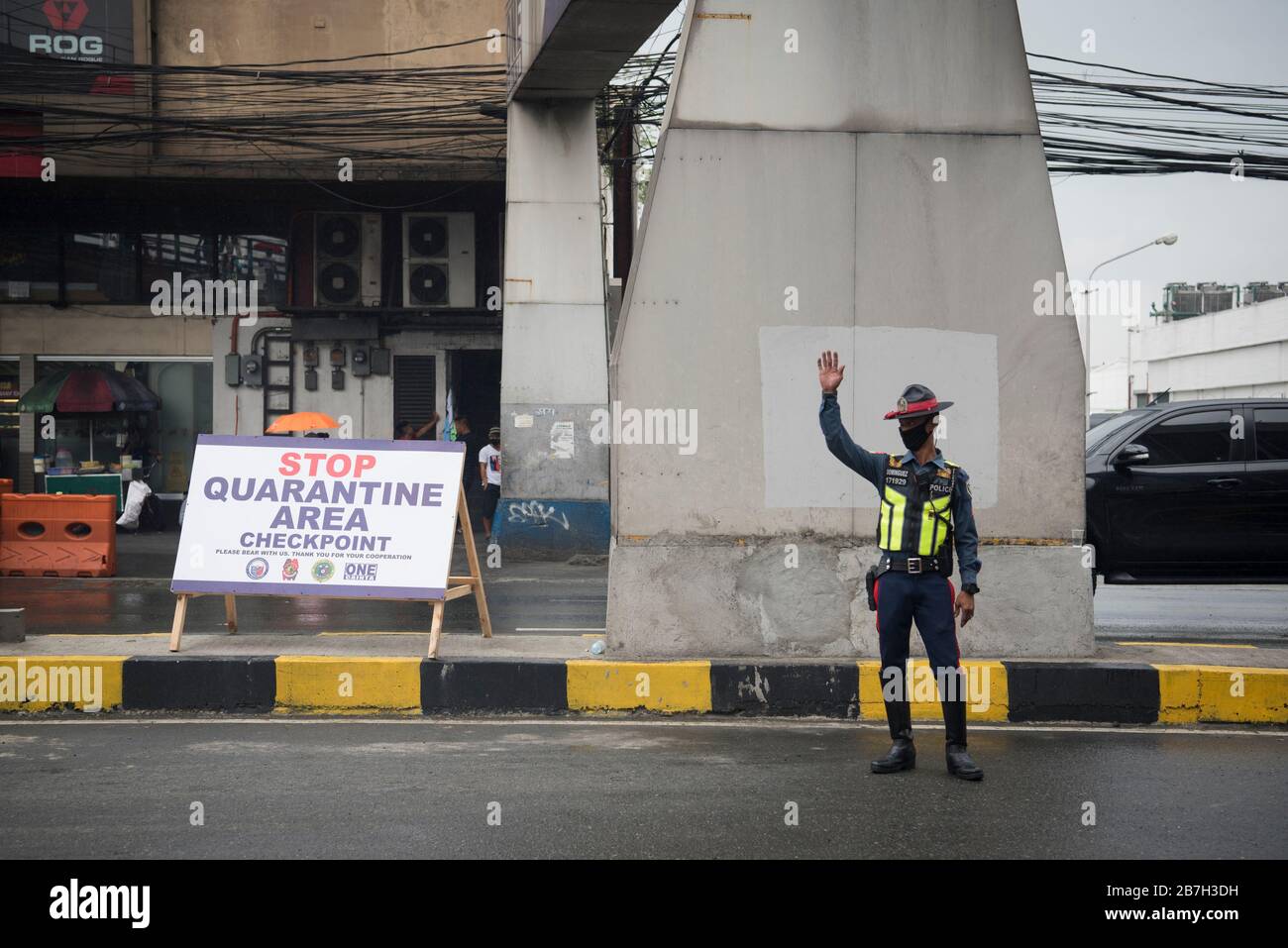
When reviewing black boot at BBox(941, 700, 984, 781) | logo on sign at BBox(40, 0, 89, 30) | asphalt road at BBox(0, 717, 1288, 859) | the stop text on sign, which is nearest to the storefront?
logo on sign at BBox(40, 0, 89, 30)

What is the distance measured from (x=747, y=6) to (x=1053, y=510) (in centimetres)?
375

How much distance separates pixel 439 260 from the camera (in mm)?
23297

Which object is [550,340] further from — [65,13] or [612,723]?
[65,13]

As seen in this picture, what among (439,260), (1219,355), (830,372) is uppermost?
(1219,355)

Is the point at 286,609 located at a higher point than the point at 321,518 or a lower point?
lower

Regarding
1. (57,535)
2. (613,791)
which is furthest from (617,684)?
(57,535)

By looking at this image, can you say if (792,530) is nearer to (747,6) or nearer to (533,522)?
(747,6)

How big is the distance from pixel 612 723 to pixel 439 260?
1738cm

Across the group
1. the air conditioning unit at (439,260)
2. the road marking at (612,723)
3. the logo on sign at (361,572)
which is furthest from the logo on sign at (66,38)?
the road marking at (612,723)

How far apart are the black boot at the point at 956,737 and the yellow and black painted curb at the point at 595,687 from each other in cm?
135

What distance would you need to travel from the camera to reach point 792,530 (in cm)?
796

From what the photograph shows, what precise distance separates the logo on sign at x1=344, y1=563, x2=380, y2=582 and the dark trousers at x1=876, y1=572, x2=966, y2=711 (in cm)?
354

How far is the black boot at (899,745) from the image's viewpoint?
6.00m

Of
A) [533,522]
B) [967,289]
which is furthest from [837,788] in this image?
[533,522]
